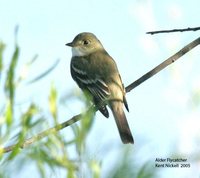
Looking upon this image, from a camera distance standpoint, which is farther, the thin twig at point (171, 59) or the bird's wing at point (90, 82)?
the bird's wing at point (90, 82)

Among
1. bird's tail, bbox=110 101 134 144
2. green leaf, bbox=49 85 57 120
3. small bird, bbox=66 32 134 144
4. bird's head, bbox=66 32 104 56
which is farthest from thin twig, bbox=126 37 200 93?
bird's head, bbox=66 32 104 56

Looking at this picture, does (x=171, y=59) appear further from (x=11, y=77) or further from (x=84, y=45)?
(x=84, y=45)

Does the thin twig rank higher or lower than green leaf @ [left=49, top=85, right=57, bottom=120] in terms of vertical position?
lower

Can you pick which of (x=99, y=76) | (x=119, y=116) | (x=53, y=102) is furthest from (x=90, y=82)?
(x=53, y=102)

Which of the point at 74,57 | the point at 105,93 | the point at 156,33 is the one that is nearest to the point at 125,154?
the point at 156,33

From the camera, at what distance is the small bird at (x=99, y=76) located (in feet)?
19.2

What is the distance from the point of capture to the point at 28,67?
4.17 feet

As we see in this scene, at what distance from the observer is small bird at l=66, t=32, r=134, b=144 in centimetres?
584

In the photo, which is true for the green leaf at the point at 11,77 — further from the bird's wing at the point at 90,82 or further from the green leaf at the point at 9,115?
the bird's wing at the point at 90,82

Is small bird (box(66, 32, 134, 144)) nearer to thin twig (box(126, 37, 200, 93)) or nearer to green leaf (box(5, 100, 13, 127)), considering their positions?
thin twig (box(126, 37, 200, 93))

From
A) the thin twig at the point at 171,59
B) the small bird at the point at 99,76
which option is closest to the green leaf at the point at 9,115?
the thin twig at the point at 171,59

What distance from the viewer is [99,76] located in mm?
6695

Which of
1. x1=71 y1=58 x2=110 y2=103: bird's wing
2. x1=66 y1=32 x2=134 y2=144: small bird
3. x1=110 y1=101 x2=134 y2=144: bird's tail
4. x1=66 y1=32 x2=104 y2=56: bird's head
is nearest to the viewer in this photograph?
x1=110 y1=101 x2=134 y2=144: bird's tail

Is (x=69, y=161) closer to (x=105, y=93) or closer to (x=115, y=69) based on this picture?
(x=105, y=93)
